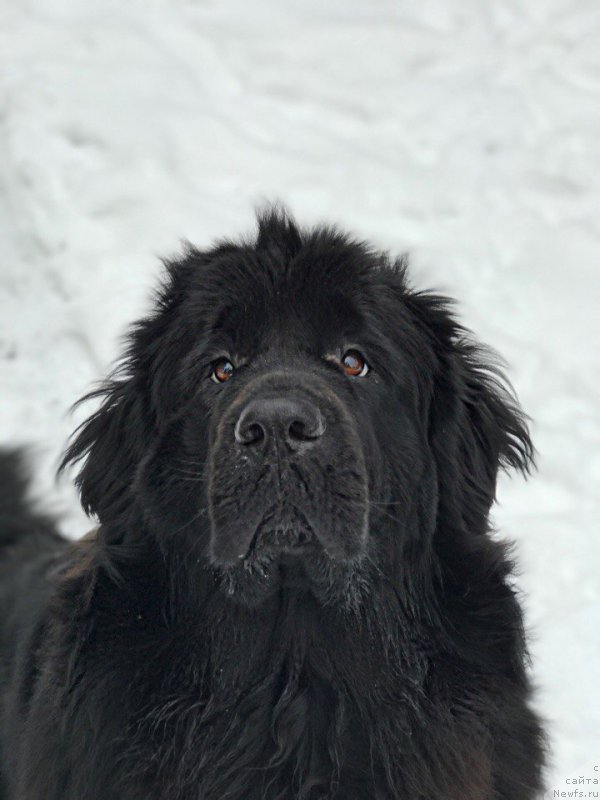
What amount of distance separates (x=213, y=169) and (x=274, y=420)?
15.8 ft

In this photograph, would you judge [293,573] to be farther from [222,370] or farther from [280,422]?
[222,370]

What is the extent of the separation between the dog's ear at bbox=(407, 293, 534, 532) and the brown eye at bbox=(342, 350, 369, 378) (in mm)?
304

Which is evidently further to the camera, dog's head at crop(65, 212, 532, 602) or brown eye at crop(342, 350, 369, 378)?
brown eye at crop(342, 350, 369, 378)

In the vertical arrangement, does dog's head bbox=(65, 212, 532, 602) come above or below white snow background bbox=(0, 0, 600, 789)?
below

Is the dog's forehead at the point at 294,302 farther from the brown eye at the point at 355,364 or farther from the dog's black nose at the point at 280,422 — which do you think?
the dog's black nose at the point at 280,422

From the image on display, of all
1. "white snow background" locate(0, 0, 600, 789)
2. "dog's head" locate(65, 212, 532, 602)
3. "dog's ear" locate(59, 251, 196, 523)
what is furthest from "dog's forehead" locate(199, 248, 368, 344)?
"white snow background" locate(0, 0, 600, 789)

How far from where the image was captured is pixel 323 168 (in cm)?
735

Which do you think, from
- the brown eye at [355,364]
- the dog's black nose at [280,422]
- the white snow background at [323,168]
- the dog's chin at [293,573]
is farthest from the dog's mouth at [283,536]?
the white snow background at [323,168]

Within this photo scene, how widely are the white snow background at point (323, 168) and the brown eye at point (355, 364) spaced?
6.80 ft

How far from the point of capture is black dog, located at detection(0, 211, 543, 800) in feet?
10.0

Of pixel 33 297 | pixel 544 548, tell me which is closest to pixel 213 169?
pixel 33 297

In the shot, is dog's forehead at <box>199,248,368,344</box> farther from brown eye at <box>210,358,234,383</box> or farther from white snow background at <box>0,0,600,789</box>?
white snow background at <box>0,0,600,789</box>

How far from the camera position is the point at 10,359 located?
20.2 ft

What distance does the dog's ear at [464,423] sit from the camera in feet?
10.9
